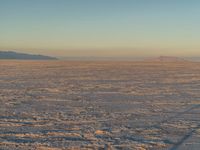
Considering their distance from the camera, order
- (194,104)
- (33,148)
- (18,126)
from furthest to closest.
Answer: (194,104) < (18,126) < (33,148)

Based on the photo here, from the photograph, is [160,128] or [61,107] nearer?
[160,128]

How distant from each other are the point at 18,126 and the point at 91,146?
2715 millimetres

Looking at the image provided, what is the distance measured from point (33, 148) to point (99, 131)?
1.93m

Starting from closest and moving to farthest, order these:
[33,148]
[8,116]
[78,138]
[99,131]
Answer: [33,148] → [78,138] → [99,131] → [8,116]

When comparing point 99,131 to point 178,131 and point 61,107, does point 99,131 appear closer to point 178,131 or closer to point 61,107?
point 178,131

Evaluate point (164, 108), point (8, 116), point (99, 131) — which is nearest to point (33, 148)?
point (99, 131)

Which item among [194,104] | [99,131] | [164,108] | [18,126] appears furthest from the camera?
[194,104]

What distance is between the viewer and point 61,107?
1266 centimetres

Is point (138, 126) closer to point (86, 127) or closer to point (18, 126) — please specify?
point (86, 127)

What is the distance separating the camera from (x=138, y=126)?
30.8 feet

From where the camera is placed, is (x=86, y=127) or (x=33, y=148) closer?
(x=33, y=148)

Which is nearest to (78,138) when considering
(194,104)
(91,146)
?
(91,146)

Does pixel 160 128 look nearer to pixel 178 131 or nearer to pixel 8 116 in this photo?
pixel 178 131

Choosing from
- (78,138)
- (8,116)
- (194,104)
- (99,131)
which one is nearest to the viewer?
(78,138)
